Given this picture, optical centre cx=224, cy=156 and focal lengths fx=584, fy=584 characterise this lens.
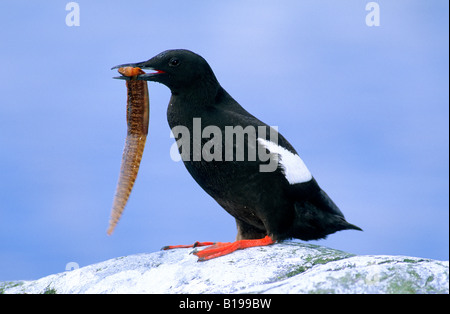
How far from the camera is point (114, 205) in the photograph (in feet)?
17.9

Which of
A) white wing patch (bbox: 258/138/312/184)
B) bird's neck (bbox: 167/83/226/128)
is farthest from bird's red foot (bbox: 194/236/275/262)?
bird's neck (bbox: 167/83/226/128)

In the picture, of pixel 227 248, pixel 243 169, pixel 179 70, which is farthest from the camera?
pixel 179 70

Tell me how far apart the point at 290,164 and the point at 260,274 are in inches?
46.0

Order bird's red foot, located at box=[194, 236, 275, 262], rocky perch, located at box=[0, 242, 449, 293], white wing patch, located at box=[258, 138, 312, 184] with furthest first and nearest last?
white wing patch, located at box=[258, 138, 312, 184]
bird's red foot, located at box=[194, 236, 275, 262]
rocky perch, located at box=[0, 242, 449, 293]

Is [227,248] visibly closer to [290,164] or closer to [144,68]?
[290,164]

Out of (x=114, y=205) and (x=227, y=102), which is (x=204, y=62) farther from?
(x=114, y=205)

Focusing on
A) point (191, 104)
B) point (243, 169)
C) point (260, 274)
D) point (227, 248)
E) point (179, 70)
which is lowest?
point (260, 274)

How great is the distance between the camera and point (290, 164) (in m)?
5.39

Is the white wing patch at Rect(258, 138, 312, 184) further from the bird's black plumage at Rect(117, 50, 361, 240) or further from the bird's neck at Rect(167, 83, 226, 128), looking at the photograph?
the bird's neck at Rect(167, 83, 226, 128)

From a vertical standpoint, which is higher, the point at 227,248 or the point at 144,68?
the point at 144,68
